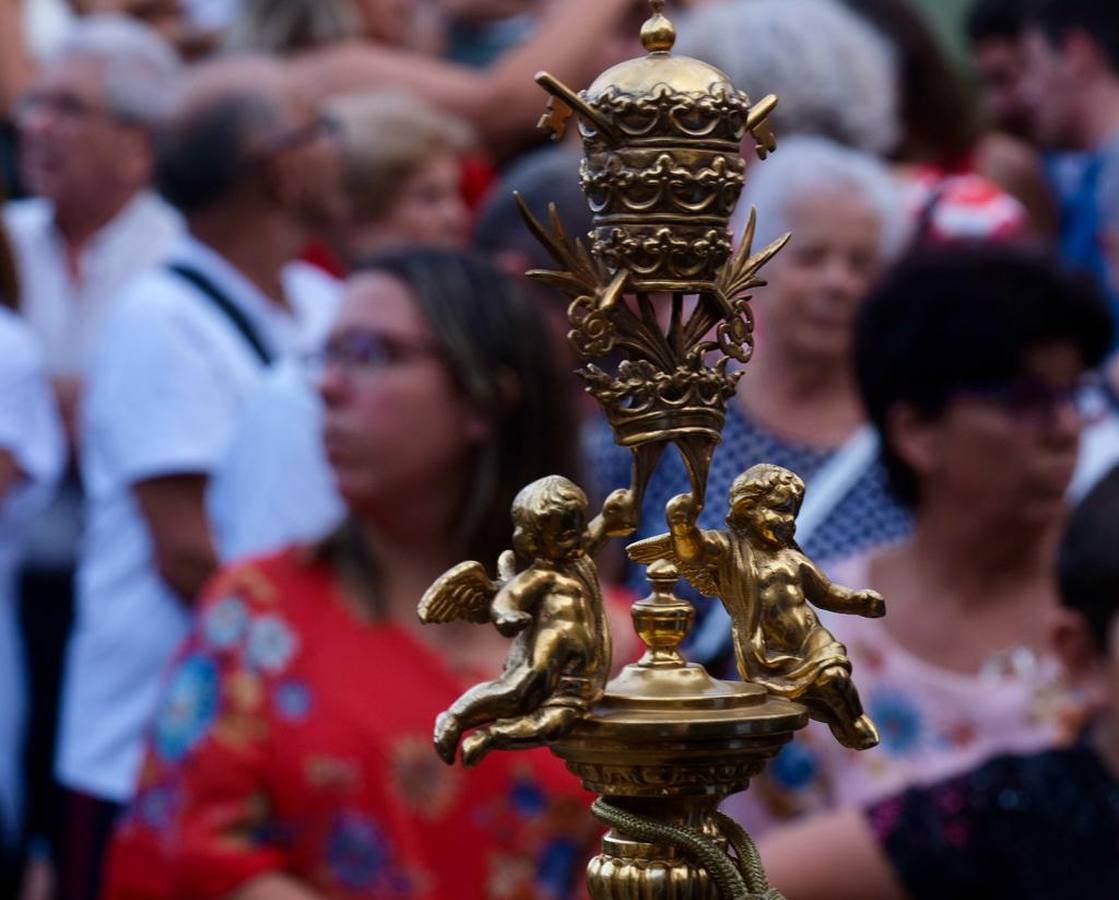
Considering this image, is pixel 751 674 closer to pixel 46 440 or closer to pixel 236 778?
pixel 236 778

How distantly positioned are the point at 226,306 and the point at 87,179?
942 millimetres

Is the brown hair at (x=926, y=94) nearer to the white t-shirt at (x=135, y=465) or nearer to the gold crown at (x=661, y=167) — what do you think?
the white t-shirt at (x=135, y=465)

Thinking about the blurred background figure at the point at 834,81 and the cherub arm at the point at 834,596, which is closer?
the cherub arm at the point at 834,596

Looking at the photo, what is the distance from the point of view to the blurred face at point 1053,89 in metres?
5.19

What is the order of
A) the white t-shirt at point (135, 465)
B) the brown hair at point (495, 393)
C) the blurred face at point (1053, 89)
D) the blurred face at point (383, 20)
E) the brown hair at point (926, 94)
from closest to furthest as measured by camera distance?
the brown hair at point (495, 393)
the white t-shirt at point (135, 465)
the blurred face at point (1053, 89)
the brown hair at point (926, 94)
the blurred face at point (383, 20)

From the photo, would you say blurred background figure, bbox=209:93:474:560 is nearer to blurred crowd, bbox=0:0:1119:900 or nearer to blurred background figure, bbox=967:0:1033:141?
blurred crowd, bbox=0:0:1119:900

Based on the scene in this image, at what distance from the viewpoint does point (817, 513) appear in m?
3.60

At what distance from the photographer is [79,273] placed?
18.8 feet

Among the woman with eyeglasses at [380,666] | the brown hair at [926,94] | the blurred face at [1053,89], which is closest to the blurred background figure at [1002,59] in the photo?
the brown hair at [926,94]

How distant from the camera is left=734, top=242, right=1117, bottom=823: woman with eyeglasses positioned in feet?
11.3

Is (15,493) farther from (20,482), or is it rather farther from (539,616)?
(539,616)

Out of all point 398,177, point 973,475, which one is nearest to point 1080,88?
point 398,177

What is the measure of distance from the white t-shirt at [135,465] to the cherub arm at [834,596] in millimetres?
3297

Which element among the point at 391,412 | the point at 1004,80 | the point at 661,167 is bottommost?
the point at 661,167
